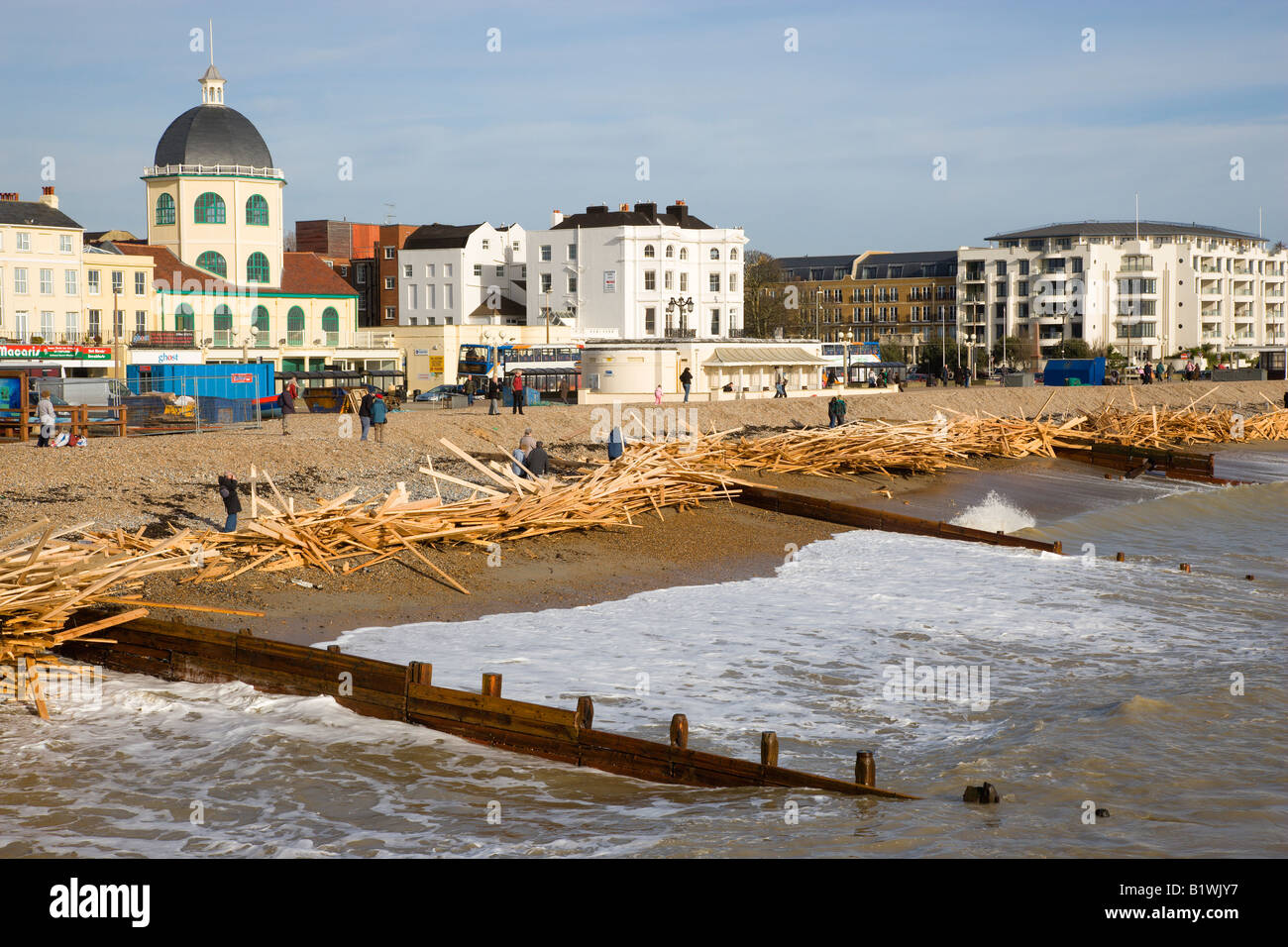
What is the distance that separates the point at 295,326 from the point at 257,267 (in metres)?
4.28

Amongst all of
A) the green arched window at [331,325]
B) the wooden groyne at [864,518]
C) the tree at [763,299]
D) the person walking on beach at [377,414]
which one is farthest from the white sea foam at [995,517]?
the tree at [763,299]

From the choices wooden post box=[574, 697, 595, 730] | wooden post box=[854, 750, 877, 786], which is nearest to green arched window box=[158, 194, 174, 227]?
wooden post box=[574, 697, 595, 730]

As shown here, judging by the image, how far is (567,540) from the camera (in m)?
18.5

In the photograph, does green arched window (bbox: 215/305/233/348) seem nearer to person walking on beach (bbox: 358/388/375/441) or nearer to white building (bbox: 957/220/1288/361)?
person walking on beach (bbox: 358/388/375/441)

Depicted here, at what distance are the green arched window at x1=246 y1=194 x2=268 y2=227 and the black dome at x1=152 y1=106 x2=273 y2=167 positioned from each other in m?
2.14

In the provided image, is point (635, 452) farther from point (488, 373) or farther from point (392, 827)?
point (488, 373)

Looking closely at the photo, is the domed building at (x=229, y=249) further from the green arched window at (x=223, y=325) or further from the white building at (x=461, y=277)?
the white building at (x=461, y=277)

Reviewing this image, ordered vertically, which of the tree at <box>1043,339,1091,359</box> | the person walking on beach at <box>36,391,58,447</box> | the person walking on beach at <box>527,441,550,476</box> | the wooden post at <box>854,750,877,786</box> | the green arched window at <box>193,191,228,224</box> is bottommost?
the wooden post at <box>854,750,877,786</box>

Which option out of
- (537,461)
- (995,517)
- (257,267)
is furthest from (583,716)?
(257,267)

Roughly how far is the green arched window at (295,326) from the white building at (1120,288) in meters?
68.7

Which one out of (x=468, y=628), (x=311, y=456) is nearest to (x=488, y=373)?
(x=311, y=456)

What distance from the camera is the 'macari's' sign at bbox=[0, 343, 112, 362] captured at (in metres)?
55.1

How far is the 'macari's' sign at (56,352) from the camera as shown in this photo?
55.1 m
